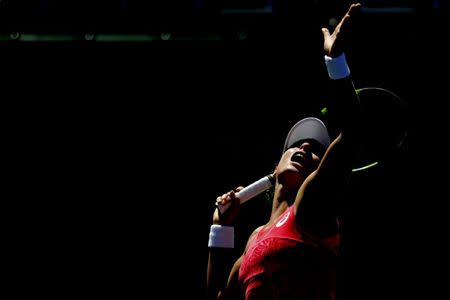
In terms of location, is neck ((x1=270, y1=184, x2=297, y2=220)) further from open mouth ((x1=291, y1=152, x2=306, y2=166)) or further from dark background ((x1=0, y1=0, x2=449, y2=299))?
dark background ((x1=0, y1=0, x2=449, y2=299))

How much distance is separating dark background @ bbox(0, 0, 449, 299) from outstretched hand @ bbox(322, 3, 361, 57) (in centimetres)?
235

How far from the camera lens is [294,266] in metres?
2.14

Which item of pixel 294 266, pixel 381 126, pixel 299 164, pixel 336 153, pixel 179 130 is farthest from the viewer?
pixel 179 130

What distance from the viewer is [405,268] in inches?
176

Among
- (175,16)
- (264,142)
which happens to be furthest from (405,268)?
(175,16)

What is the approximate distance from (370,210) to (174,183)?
1.66 meters

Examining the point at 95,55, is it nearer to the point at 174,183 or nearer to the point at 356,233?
the point at 174,183

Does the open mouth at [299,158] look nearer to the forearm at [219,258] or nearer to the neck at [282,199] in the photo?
the neck at [282,199]

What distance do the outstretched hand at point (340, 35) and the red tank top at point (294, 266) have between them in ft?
2.15

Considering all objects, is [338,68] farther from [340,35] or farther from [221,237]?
[221,237]

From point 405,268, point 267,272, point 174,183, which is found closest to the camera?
point 267,272

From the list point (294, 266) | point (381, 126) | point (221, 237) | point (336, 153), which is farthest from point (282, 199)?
point (381, 126)

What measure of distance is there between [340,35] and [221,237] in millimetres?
1170

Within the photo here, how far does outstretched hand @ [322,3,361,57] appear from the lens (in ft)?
6.63
